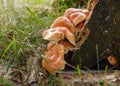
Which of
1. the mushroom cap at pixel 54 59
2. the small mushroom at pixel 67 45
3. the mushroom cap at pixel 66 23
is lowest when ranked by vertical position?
the mushroom cap at pixel 54 59

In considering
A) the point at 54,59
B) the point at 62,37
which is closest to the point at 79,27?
the point at 62,37

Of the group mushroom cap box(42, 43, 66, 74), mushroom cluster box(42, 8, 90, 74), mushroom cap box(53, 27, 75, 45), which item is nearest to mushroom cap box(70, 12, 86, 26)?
mushroom cluster box(42, 8, 90, 74)

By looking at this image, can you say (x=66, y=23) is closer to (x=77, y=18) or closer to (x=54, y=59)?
(x=77, y=18)

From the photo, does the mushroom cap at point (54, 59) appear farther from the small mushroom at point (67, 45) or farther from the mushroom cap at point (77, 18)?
the mushroom cap at point (77, 18)

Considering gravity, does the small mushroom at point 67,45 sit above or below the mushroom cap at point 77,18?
below

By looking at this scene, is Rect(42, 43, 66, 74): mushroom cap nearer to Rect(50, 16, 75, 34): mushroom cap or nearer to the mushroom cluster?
the mushroom cluster

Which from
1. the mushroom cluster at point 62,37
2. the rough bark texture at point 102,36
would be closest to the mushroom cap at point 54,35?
the mushroom cluster at point 62,37

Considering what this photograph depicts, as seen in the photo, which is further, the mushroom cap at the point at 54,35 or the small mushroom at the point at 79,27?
the small mushroom at the point at 79,27
